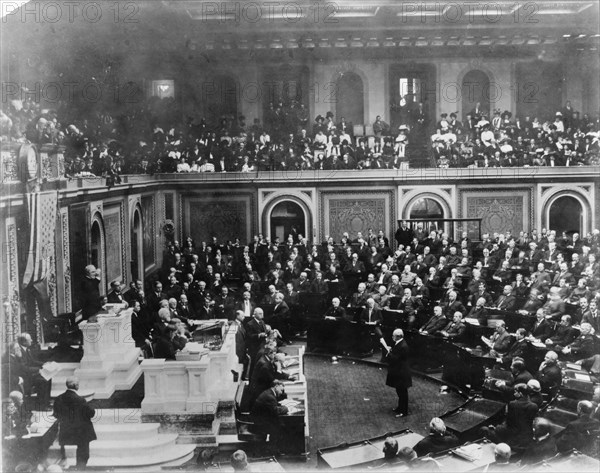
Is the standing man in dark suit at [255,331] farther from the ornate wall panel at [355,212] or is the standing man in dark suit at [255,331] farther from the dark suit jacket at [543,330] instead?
the ornate wall panel at [355,212]

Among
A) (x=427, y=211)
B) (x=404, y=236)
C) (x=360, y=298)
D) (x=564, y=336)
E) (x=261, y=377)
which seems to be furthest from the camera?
(x=427, y=211)

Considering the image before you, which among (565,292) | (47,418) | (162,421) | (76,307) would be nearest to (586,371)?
(565,292)

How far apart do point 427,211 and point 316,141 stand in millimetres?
4034

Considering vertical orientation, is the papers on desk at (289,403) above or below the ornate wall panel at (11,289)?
below

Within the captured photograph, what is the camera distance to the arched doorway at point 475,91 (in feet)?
68.2

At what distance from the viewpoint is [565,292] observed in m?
12.9

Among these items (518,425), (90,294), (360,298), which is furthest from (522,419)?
(90,294)

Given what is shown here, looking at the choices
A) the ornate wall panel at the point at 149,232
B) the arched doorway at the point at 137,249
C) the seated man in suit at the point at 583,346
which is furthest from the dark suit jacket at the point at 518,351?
the ornate wall panel at the point at 149,232

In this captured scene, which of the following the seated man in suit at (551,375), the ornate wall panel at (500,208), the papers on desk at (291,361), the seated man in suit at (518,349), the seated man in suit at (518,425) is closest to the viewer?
the seated man in suit at (518,425)

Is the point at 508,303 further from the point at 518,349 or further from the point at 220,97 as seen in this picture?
the point at 220,97

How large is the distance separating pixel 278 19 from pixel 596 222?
10315 millimetres

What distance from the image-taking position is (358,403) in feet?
37.1

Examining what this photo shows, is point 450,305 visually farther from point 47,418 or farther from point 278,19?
point 278,19

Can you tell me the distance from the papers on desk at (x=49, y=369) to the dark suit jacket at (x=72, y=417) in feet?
6.15
